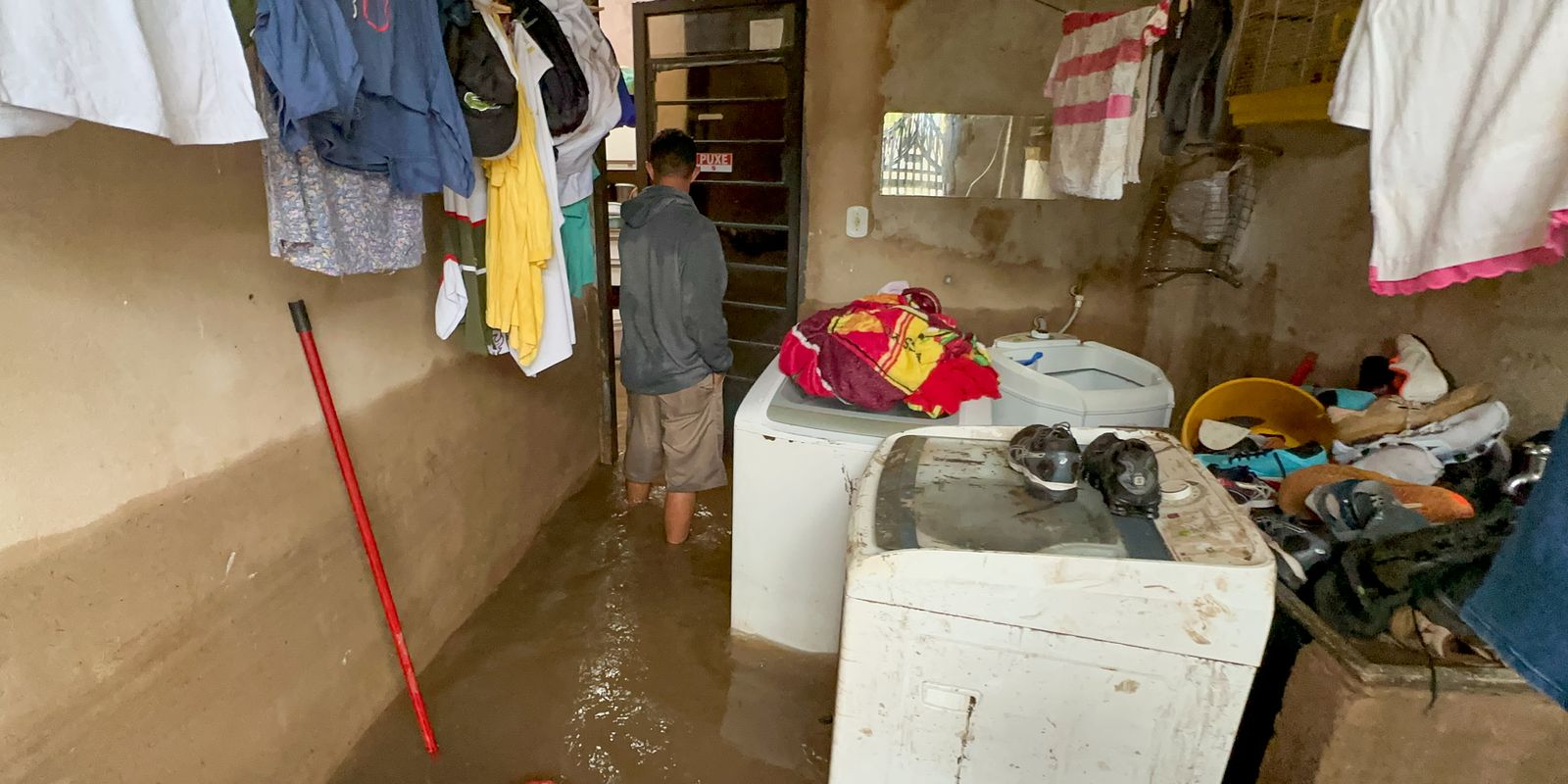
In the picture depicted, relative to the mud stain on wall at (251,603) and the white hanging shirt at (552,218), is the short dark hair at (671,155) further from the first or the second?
the mud stain on wall at (251,603)

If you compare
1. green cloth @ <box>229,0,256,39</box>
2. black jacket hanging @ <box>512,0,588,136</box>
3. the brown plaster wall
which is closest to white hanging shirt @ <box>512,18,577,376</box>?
black jacket hanging @ <box>512,0,588,136</box>

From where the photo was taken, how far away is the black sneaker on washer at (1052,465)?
4.28 feet

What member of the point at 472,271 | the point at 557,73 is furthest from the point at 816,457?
the point at 557,73

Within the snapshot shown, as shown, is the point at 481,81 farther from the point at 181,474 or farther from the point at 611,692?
the point at 611,692

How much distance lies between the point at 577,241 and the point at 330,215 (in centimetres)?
107

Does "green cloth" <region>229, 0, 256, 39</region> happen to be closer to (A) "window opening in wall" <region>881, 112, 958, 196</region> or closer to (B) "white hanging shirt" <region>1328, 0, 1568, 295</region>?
(B) "white hanging shirt" <region>1328, 0, 1568, 295</region>

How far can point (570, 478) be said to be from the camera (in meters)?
3.32

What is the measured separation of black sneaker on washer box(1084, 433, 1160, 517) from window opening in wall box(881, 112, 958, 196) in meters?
1.95

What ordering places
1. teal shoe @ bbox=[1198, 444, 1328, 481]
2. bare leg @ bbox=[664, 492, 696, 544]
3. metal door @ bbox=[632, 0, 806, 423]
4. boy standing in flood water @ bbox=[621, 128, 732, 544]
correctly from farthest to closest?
metal door @ bbox=[632, 0, 806, 423]
bare leg @ bbox=[664, 492, 696, 544]
boy standing in flood water @ bbox=[621, 128, 732, 544]
teal shoe @ bbox=[1198, 444, 1328, 481]

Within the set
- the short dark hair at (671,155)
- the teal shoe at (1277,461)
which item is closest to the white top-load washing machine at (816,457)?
the teal shoe at (1277,461)

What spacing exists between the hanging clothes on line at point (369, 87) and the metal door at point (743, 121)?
1.83 m

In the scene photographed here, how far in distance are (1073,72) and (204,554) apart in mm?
2596

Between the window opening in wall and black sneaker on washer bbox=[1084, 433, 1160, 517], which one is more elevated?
the window opening in wall

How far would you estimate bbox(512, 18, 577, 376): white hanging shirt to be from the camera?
1889 millimetres
